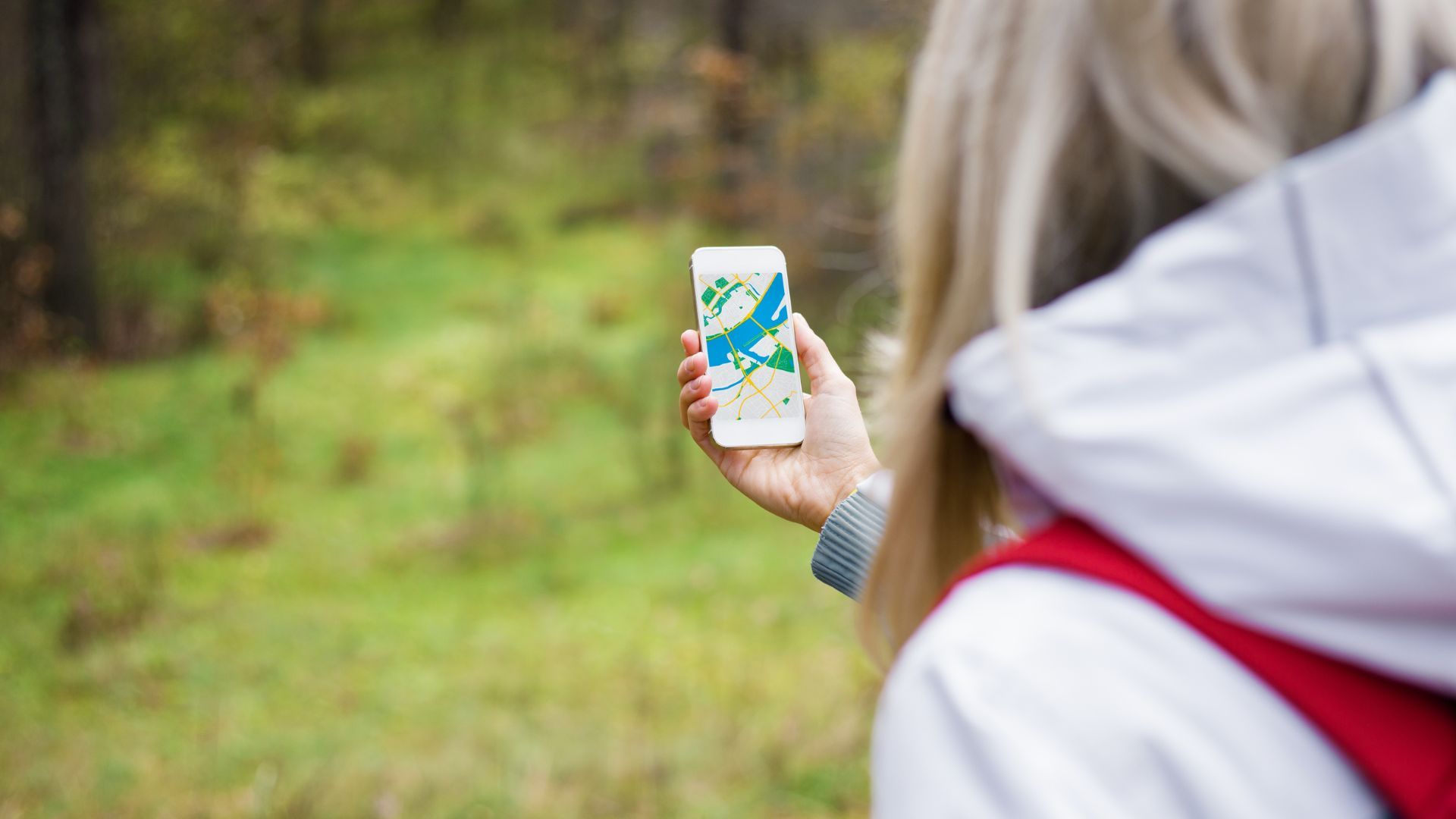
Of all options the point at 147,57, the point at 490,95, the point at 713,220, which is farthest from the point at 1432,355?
the point at 490,95

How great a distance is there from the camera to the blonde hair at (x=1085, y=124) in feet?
2.42

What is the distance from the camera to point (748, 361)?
1.86 metres

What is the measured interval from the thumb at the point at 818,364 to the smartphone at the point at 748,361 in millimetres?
19

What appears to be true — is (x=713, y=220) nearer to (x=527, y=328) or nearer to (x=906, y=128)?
(x=527, y=328)

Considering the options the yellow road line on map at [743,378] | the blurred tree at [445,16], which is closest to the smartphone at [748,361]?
the yellow road line on map at [743,378]

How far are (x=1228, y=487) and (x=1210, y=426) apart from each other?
3 cm

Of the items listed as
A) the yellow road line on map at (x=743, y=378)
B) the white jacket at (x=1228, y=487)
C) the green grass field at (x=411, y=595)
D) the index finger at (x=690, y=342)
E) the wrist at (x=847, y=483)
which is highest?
the white jacket at (x=1228, y=487)

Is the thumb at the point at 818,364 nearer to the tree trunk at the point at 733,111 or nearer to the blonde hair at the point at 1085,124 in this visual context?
the blonde hair at the point at 1085,124

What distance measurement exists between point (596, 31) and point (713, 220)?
512 cm

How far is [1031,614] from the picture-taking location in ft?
2.32

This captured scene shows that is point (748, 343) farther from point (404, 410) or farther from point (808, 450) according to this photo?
point (404, 410)

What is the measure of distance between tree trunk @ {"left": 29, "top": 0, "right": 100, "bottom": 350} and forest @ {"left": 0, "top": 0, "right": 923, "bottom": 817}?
25 millimetres

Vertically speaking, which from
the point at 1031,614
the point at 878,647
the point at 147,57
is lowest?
the point at 147,57

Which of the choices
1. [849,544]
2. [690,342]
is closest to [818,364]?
[690,342]
